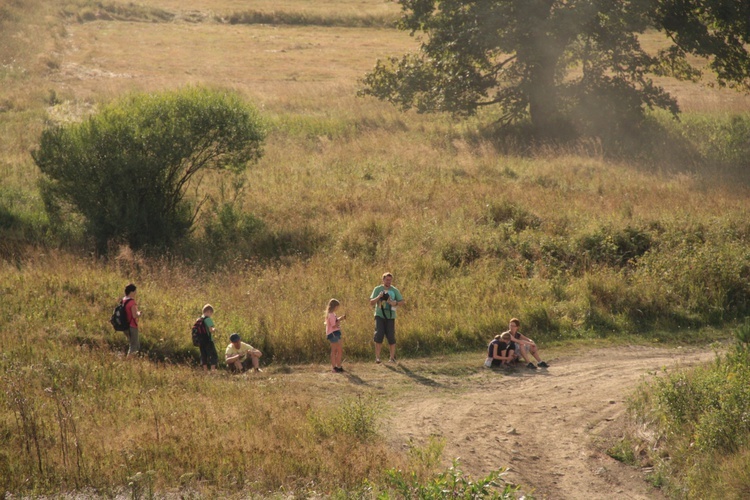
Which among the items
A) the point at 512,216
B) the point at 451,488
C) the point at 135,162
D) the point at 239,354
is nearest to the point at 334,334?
the point at 239,354

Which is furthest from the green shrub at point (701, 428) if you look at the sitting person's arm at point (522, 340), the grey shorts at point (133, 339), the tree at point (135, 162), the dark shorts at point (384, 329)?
the tree at point (135, 162)

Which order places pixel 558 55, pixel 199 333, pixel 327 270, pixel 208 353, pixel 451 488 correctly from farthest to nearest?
1. pixel 558 55
2. pixel 327 270
3. pixel 208 353
4. pixel 199 333
5. pixel 451 488

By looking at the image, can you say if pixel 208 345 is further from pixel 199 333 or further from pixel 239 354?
pixel 239 354

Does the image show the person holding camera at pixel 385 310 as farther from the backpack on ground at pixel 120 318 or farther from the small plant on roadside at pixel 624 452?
the small plant on roadside at pixel 624 452

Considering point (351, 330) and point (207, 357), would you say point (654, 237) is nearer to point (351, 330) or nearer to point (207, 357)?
point (351, 330)

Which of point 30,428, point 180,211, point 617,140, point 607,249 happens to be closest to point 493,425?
point 30,428

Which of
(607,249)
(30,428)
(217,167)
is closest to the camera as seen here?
(30,428)

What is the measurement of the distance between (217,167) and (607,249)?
34.7ft

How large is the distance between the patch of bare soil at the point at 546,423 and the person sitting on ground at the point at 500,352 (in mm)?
269

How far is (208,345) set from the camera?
45.4 feet

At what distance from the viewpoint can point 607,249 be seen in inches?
737

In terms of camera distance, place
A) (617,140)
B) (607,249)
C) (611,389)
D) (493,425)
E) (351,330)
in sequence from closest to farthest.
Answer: (493,425) < (611,389) < (351,330) < (607,249) < (617,140)

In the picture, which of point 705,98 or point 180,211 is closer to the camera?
point 180,211

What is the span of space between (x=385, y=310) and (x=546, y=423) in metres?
3.73
